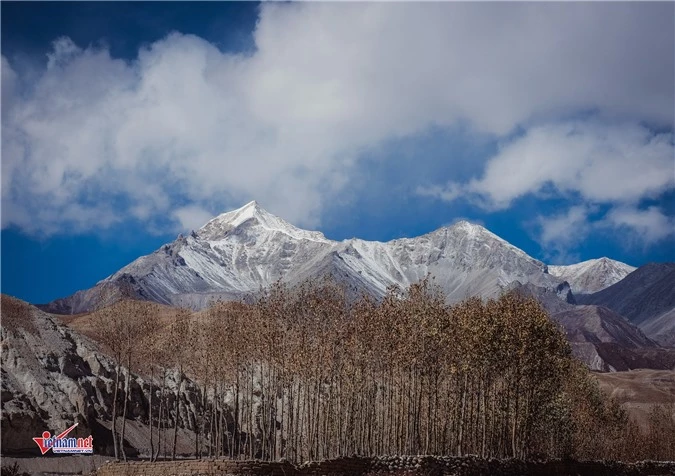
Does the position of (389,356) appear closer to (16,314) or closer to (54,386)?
(54,386)

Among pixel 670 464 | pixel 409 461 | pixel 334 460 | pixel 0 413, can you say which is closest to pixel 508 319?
pixel 409 461

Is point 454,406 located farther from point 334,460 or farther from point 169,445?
point 169,445

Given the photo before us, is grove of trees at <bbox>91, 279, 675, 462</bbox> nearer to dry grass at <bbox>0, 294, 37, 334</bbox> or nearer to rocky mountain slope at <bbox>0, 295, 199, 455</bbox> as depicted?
rocky mountain slope at <bbox>0, 295, 199, 455</bbox>

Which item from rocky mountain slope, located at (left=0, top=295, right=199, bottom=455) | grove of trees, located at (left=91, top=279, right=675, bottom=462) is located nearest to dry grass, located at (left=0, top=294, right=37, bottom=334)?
rocky mountain slope, located at (left=0, top=295, right=199, bottom=455)

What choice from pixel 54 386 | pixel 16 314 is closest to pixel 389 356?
pixel 54 386

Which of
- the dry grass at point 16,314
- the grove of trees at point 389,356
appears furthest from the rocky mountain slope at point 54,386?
the grove of trees at point 389,356

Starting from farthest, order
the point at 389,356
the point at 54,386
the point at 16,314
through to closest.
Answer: the point at 16,314
the point at 54,386
the point at 389,356

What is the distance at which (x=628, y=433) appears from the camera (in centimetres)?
11131

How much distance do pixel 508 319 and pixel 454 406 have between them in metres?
11.3

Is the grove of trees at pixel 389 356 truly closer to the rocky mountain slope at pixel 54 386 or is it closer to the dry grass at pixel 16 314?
the rocky mountain slope at pixel 54 386

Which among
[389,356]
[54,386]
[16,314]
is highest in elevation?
[16,314]

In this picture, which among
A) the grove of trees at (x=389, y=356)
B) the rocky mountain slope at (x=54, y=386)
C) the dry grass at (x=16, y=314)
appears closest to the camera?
the grove of trees at (x=389, y=356)

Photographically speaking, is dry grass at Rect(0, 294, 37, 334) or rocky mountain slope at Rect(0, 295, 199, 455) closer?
rocky mountain slope at Rect(0, 295, 199, 455)

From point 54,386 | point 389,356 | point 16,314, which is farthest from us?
point 16,314
